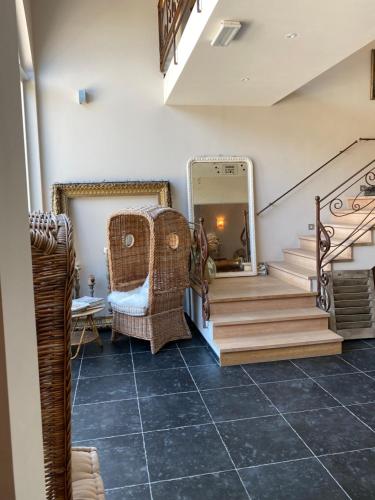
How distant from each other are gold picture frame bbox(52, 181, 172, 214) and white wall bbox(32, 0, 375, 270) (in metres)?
0.13

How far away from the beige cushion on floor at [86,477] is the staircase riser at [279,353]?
2.30 meters

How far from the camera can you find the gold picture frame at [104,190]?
455 centimetres

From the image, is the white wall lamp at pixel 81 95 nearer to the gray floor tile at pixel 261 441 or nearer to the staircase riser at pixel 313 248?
the staircase riser at pixel 313 248

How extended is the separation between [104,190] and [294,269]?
2466 mm

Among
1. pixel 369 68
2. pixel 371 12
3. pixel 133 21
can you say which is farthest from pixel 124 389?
pixel 369 68

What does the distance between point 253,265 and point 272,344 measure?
1751mm

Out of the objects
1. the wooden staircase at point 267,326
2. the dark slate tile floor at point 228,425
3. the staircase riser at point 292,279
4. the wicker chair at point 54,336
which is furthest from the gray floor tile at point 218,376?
the wicker chair at point 54,336

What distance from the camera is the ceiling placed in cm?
269

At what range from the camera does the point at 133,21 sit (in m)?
4.69

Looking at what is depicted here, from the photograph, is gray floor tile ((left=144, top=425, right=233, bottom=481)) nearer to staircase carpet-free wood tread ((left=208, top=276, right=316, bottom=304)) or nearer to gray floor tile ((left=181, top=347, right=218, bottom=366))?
gray floor tile ((left=181, top=347, right=218, bottom=366))

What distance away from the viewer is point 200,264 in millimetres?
4199

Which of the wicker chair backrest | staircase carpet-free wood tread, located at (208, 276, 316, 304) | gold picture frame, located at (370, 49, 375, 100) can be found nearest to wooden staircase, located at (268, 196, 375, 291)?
staircase carpet-free wood tread, located at (208, 276, 316, 304)

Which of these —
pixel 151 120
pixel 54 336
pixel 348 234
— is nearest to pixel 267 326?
pixel 348 234

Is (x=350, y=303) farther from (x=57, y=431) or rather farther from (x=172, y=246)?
(x=57, y=431)
